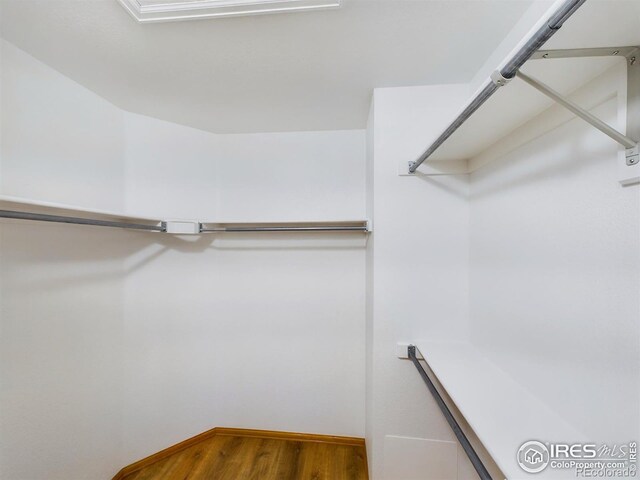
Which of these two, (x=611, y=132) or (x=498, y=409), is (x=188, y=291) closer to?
(x=498, y=409)

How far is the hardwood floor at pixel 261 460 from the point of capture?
61.1 inches

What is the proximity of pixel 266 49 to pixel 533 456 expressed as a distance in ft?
5.37

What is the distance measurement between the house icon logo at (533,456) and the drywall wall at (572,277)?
0.15 m

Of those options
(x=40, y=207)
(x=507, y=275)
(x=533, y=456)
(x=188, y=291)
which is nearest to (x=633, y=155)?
(x=507, y=275)

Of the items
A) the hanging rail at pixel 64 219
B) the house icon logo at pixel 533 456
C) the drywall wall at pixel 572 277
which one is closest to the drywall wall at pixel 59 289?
the hanging rail at pixel 64 219

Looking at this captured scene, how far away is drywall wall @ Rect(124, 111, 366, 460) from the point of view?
5.81ft

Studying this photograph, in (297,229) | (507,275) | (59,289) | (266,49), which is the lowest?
(59,289)

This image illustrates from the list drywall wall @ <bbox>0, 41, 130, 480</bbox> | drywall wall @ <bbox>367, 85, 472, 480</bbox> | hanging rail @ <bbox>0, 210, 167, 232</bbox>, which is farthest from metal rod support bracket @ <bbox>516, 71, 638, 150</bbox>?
drywall wall @ <bbox>0, 41, 130, 480</bbox>

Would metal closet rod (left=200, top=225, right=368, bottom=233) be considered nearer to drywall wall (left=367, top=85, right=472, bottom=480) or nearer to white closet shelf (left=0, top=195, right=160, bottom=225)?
drywall wall (left=367, top=85, right=472, bottom=480)

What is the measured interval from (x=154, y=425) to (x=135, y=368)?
0.42m

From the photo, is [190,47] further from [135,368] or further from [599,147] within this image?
[135,368]

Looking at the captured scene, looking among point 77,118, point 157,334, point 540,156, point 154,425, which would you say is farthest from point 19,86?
point 540,156

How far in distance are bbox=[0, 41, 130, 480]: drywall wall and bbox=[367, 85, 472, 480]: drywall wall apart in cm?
157

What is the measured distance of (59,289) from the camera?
1260 mm
